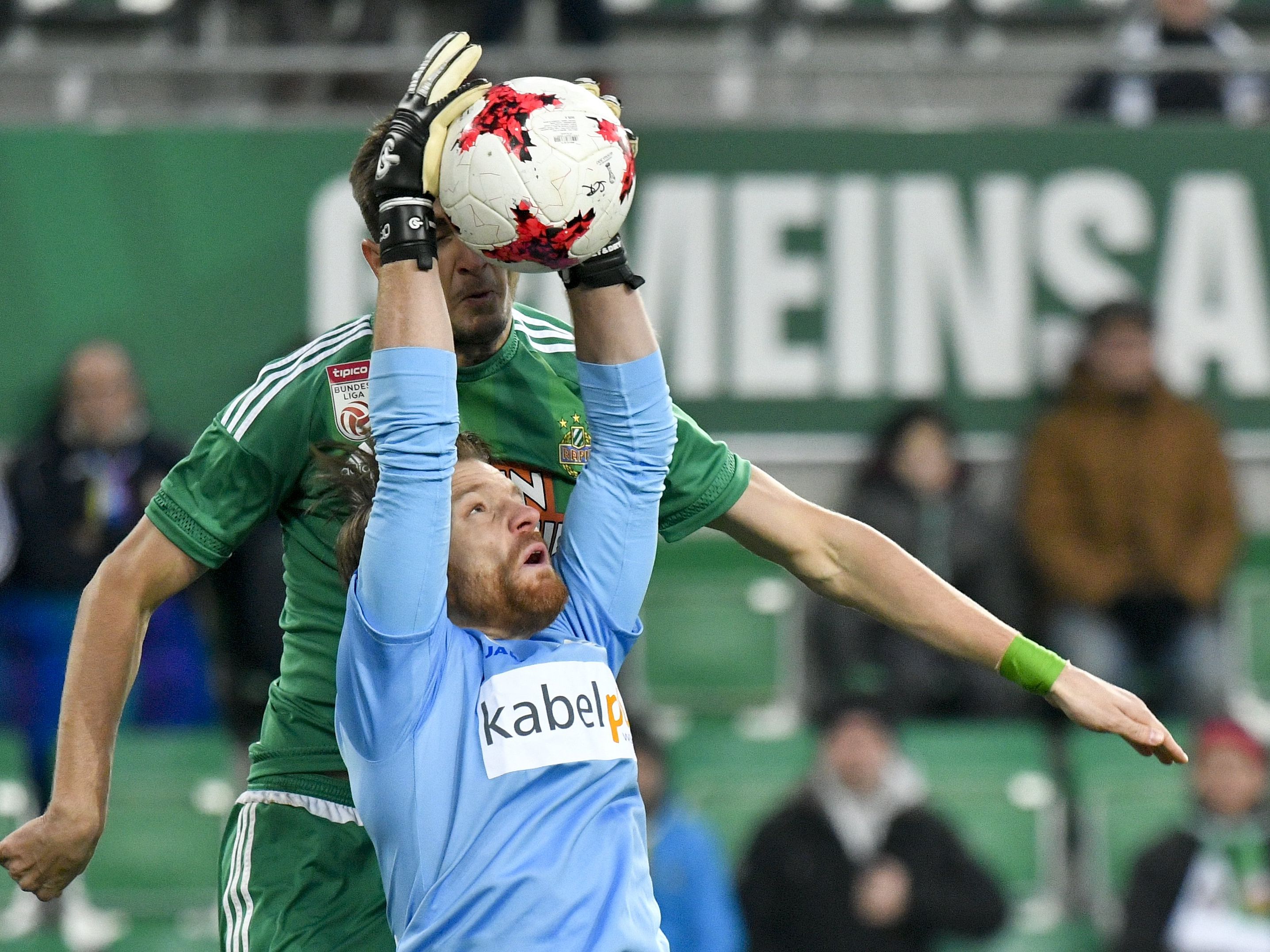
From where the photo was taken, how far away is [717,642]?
7.86 meters

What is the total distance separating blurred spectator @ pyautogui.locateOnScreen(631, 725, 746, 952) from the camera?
20.9ft

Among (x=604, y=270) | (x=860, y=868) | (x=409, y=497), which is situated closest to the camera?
(x=409, y=497)

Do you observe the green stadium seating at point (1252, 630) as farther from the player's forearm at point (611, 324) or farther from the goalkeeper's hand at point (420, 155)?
the goalkeeper's hand at point (420, 155)

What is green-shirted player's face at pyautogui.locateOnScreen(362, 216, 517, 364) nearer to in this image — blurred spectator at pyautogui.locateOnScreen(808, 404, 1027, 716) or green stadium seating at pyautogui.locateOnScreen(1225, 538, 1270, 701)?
blurred spectator at pyautogui.locateOnScreen(808, 404, 1027, 716)

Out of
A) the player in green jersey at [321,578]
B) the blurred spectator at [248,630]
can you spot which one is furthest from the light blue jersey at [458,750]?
the blurred spectator at [248,630]

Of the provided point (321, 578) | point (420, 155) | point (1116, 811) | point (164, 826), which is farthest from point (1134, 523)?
point (420, 155)

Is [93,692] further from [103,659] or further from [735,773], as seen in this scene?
[735,773]

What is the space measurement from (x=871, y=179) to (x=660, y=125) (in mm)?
917

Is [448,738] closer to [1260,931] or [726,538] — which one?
[1260,931]

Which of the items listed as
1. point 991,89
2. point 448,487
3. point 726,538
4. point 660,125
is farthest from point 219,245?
point 448,487

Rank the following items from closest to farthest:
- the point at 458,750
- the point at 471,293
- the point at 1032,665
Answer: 1. the point at 458,750
2. the point at 471,293
3. the point at 1032,665

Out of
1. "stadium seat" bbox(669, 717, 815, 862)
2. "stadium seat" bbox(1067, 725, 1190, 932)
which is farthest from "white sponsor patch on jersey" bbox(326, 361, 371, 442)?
"stadium seat" bbox(1067, 725, 1190, 932)

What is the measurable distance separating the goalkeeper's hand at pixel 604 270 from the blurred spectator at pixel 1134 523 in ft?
14.7

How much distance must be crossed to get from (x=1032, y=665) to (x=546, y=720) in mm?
953
